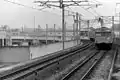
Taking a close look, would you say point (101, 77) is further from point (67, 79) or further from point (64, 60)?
point (64, 60)

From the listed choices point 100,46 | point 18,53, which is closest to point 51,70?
point 18,53

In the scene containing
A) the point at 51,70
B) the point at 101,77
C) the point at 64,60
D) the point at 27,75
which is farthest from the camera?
the point at 64,60

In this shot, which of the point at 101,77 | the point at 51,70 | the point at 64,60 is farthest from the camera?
the point at 64,60

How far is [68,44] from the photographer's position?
33.6m

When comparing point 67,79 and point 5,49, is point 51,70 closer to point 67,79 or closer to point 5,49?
point 67,79

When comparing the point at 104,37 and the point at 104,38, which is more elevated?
the point at 104,37

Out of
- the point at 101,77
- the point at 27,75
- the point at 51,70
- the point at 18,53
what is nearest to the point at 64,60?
the point at 51,70

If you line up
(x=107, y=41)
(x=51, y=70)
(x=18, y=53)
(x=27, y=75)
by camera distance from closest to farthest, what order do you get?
(x=27, y=75) → (x=51, y=70) → (x=18, y=53) → (x=107, y=41)

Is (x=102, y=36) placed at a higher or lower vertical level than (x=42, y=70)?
higher

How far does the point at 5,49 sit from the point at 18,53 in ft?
8.14

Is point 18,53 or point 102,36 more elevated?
point 102,36

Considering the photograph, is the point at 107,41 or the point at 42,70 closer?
the point at 42,70

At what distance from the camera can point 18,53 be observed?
1099 inches

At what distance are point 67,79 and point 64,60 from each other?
5.14 metres
